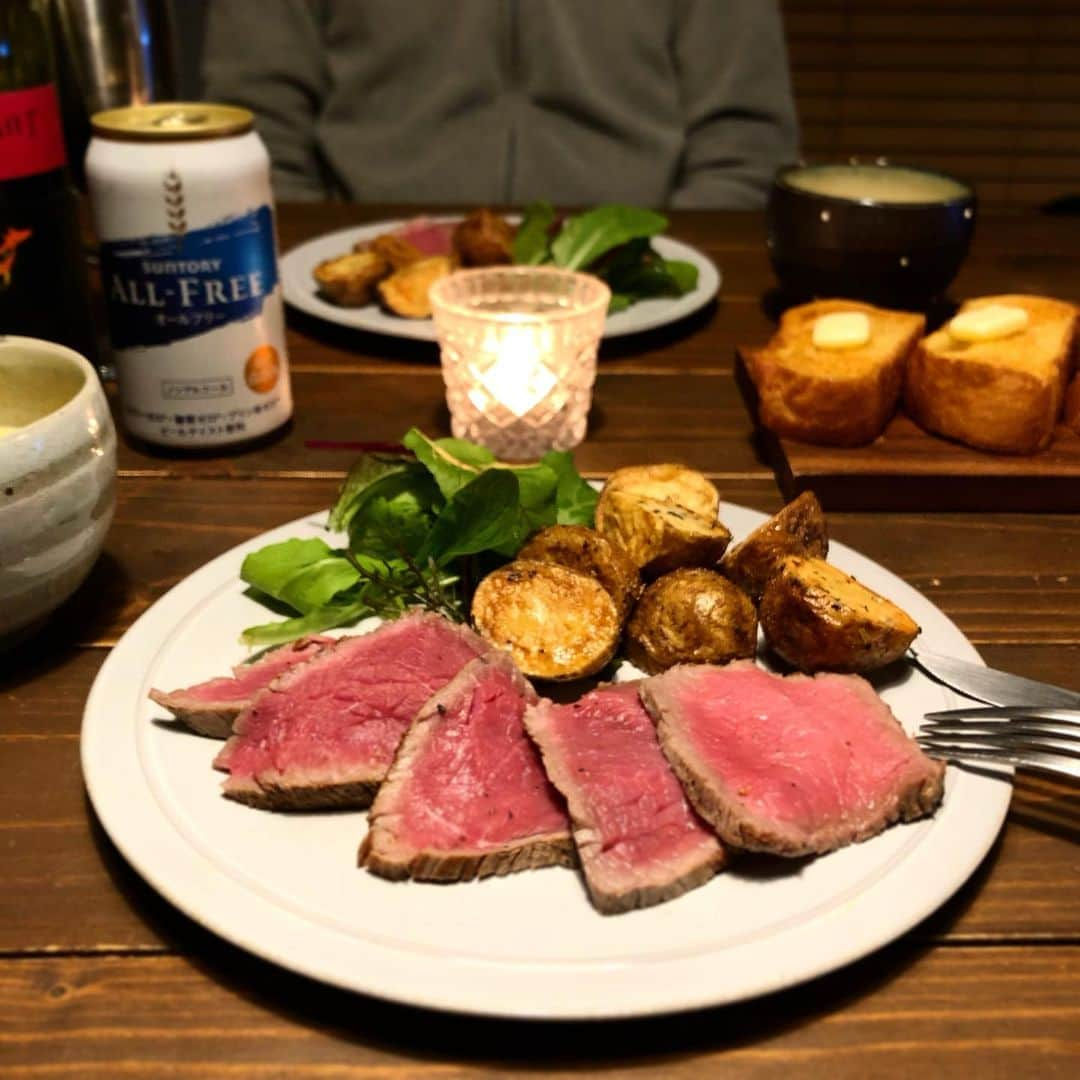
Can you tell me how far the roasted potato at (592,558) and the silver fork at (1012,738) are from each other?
306mm

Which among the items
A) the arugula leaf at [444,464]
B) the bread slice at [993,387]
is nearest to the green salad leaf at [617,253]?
the bread slice at [993,387]

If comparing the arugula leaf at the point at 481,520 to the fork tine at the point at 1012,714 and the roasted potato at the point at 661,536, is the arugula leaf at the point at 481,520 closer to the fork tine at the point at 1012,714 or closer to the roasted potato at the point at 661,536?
the roasted potato at the point at 661,536

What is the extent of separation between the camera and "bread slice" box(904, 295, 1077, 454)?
157cm

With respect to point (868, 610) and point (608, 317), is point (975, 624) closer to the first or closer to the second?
point (868, 610)

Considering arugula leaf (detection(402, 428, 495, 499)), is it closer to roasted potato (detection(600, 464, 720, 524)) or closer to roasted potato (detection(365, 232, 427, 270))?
roasted potato (detection(600, 464, 720, 524))

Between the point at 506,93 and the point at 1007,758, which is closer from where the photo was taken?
the point at 1007,758

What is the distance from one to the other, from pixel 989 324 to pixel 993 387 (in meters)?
0.14

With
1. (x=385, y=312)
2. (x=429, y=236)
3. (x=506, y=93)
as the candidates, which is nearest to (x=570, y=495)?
(x=385, y=312)

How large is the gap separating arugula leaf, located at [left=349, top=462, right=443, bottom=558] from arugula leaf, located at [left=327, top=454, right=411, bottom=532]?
0.02 m

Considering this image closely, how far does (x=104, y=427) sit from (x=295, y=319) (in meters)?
1.01

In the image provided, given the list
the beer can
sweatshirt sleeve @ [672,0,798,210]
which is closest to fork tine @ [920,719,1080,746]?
the beer can

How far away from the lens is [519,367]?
63.4 inches

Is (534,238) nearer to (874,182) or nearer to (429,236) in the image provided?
(429,236)

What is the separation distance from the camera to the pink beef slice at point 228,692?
997 millimetres
